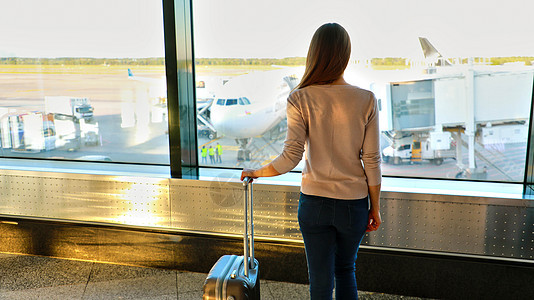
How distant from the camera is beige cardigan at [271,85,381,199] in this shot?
1.72 meters

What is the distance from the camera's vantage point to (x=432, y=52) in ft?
9.55

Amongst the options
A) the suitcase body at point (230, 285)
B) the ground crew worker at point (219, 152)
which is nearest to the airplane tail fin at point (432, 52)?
the ground crew worker at point (219, 152)

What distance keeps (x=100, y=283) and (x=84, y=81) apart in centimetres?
160

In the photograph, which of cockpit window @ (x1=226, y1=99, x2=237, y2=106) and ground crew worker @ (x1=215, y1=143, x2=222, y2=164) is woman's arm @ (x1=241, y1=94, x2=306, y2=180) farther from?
ground crew worker @ (x1=215, y1=143, x2=222, y2=164)

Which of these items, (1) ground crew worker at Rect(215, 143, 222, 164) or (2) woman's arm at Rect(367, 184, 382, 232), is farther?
(1) ground crew worker at Rect(215, 143, 222, 164)

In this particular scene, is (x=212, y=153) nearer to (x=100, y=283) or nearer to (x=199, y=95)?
(x=199, y=95)

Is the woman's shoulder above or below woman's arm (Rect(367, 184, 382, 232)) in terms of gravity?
above

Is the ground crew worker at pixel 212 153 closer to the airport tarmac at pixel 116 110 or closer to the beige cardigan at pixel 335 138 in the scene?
the airport tarmac at pixel 116 110

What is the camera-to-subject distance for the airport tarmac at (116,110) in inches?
136

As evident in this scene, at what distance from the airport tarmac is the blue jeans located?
5.38 ft

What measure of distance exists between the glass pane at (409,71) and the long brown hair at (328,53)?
137cm

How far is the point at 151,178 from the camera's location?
318 centimetres

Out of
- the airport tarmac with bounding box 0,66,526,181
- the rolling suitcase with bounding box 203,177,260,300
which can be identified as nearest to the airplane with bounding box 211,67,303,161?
the airport tarmac with bounding box 0,66,526,181

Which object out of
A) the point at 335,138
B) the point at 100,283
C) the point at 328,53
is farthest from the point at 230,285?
the point at 100,283
